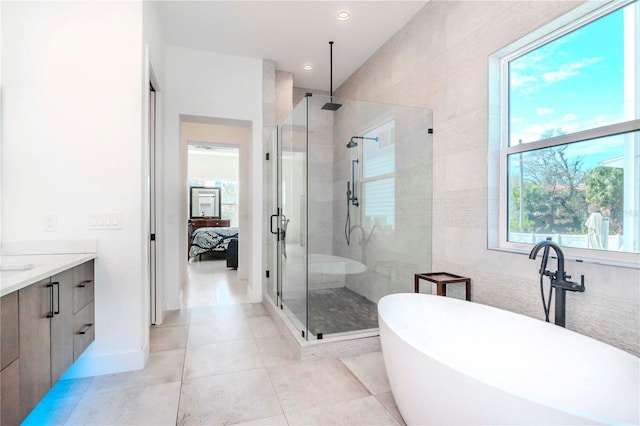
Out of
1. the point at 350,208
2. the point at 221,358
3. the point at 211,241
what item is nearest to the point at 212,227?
the point at 211,241

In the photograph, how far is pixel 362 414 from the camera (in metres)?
1.77

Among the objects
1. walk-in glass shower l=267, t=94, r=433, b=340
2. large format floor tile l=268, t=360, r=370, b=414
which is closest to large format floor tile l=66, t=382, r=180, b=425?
large format floor tile l=268, t=360, r=370, b=414

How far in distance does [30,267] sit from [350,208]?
8.28 feet

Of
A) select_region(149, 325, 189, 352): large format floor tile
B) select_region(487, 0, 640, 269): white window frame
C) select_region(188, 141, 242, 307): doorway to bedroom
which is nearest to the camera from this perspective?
select_region(487, 0, 640, 269): white window frame

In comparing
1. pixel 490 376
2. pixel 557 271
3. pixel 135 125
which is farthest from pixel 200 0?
pixel 490 376

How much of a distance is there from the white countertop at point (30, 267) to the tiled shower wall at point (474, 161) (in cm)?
265

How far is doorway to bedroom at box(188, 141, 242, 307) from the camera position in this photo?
4.50 meters

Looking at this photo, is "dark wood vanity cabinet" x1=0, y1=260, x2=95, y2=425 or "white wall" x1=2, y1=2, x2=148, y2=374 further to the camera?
"white wall" x1=2, y1=2, x2=148, y2=374

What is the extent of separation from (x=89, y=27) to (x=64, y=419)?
95.6 inches

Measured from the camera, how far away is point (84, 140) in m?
2.13

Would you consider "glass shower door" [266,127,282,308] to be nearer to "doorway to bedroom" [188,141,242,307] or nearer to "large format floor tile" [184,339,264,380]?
"doorway to bedroom" [188,141,242,307]

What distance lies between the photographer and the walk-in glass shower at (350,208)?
295 centimetres

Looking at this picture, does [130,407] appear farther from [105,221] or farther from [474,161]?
[474,161]

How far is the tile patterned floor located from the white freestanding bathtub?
0.39m
